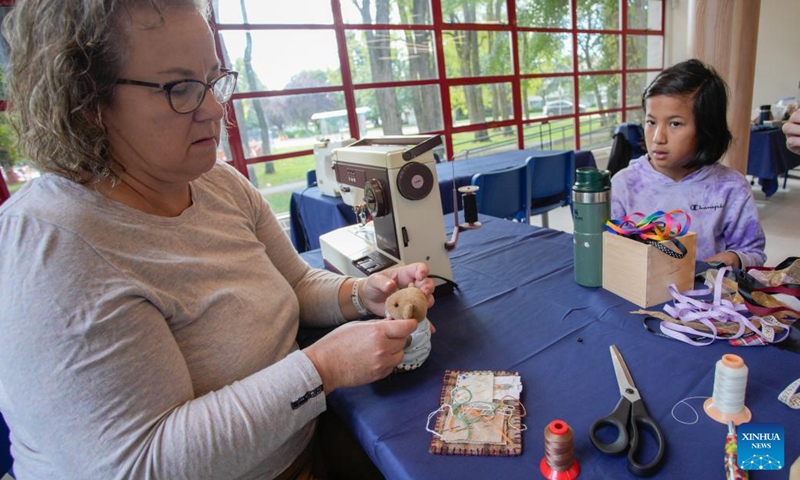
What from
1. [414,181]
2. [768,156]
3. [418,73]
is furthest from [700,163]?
[418,73]

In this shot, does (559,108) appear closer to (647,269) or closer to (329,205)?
(329,205)

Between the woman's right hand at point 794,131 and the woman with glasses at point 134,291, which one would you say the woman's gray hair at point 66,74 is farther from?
the woman's right hand at point 794,131

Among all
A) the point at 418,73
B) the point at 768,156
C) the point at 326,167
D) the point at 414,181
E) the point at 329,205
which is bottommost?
the point at 768,156

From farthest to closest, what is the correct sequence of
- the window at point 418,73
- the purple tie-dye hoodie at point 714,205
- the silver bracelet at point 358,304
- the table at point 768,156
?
the window at point 418,73 < the table at point 768,156 < the purple tie-dye hoodie at point 714,205 < the silver bracelet at point 358,304

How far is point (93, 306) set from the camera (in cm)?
54

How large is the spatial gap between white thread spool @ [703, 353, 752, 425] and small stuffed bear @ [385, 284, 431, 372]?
0.43 metres

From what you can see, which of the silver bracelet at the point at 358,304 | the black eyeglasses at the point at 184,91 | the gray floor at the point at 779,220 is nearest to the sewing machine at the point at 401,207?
the silver bracelet at the point at 358,304

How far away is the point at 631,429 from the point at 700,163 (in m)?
1.06

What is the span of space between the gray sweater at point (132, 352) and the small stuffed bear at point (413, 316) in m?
0.17

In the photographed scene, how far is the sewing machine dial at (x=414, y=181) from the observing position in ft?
3.31

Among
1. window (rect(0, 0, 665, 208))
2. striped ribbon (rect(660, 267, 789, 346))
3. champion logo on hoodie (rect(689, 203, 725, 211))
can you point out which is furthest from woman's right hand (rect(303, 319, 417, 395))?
window (rect(0, 0, 665, 208))

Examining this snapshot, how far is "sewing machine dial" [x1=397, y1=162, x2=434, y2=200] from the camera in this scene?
39.8 inches

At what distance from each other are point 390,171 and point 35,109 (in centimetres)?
64

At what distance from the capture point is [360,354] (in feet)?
2.26
